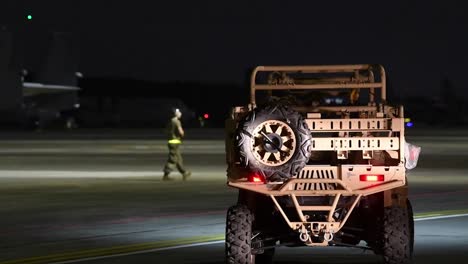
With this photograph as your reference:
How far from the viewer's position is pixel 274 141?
11.8m

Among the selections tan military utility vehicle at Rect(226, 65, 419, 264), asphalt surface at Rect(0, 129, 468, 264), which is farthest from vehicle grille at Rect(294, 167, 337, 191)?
asphalt surface at Rect(0, 129, 468, 264)

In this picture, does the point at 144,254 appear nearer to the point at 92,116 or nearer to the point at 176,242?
the point at 176,242

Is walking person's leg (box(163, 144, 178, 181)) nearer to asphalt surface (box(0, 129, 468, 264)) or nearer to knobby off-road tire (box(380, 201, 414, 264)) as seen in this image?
asphalt surface (box(0, 129, 468, 264))

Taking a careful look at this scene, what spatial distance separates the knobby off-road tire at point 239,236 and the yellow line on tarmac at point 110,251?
2.64 metres

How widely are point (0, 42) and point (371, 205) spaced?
7578cm

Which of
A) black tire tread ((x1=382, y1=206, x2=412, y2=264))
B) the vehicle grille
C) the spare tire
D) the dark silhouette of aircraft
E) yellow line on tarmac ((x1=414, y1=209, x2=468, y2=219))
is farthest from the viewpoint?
the dark silhouette of aircraft

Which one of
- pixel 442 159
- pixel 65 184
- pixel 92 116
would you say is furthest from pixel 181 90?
pixel 65 184

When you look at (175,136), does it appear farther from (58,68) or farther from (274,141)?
(58,68)

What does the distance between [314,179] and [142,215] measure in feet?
27.6

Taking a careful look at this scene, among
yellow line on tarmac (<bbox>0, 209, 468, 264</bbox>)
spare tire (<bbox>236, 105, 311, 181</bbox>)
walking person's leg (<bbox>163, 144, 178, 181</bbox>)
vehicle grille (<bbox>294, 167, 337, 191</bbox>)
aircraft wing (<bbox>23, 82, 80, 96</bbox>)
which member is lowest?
yellow line on tarmac (<bbox>0, 209, 468, 264</bbox>)

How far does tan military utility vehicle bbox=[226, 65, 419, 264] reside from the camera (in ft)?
38.8

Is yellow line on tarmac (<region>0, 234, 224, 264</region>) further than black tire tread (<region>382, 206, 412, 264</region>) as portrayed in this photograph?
Yes

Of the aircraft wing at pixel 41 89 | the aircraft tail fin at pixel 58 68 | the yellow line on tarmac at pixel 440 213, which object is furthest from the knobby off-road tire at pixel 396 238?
the aircraft tail fin at pixel 58 68

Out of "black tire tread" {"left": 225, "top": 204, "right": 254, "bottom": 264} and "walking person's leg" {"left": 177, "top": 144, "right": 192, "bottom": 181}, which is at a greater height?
"black tire tread" {"left": 225, "top": 204, "right": 254, "bottom": 264}
